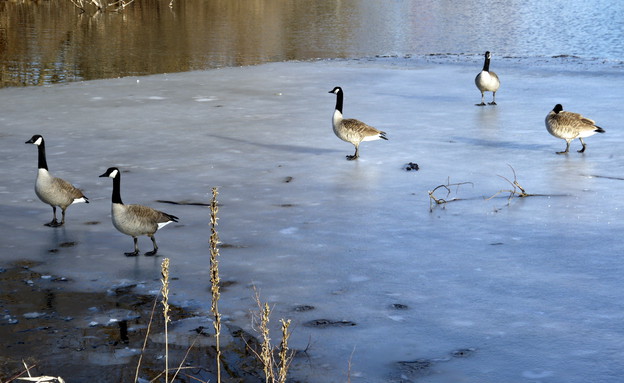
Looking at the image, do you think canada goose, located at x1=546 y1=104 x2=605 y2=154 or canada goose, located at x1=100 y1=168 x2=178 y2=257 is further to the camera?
canada goose, located at x1=546 y1=104 x2=605 y2=154

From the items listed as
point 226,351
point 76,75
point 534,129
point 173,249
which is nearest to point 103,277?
point 173,249

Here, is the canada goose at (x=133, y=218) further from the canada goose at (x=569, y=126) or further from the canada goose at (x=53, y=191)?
the canada goose at (x=569, y=126)

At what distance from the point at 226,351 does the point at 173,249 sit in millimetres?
2297

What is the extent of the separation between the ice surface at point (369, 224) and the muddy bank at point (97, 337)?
0.27 m

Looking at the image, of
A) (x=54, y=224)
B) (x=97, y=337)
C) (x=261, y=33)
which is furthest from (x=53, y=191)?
(x=261, y=33)

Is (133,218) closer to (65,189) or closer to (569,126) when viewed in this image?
(65,189)

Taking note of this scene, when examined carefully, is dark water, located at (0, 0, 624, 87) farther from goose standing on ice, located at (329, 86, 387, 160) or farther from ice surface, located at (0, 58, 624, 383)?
goose standing on ice, located at (329, 86, 387, 160)

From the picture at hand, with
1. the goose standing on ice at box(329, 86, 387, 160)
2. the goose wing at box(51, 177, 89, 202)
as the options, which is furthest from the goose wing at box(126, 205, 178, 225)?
the goose standing on ice at box(329, 86, 387, 160)

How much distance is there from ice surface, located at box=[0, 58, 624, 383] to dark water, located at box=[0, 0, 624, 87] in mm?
8468

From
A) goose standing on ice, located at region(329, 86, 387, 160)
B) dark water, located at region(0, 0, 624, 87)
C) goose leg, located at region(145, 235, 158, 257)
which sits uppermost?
dark water, located at region(0, 0, 624, 87)

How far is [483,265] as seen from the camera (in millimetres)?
6664

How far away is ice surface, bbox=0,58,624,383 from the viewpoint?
5.21 meters

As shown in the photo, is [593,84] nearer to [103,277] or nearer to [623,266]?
[623,266]

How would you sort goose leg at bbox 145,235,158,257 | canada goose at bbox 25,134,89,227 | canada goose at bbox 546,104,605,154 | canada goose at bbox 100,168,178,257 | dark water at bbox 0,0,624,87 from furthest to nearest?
dark water at bbox 0,0,624,87, canada goose at bbox 546,104,605,154, canada goose at bbox 25,134,89,227, goose leg at bbox 145,235,158,257, canada goose at bbox 100,168,178,257
